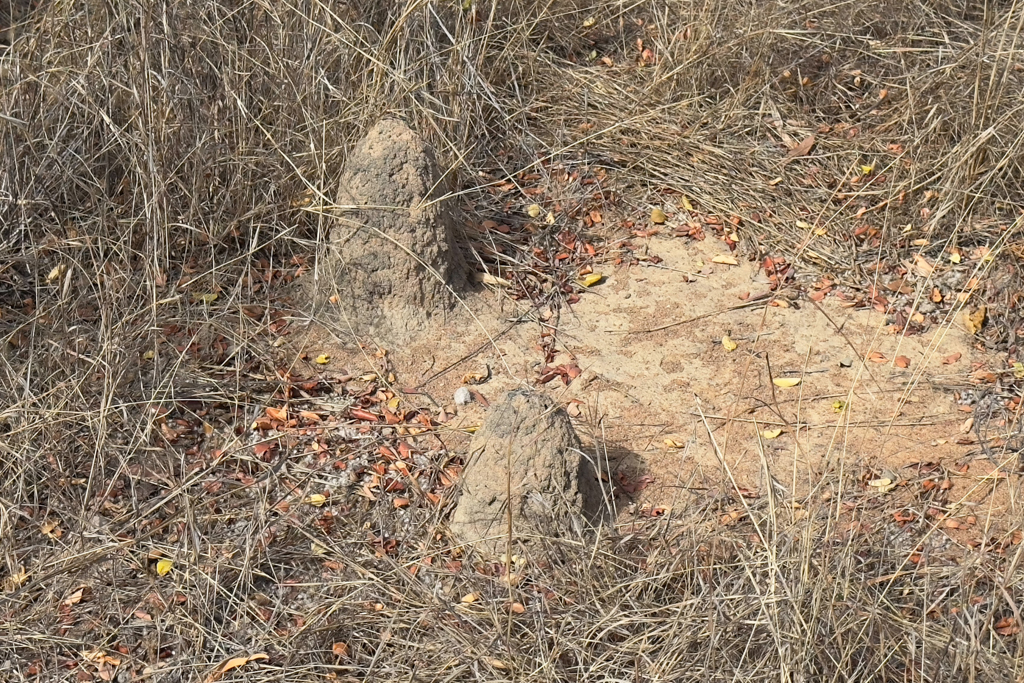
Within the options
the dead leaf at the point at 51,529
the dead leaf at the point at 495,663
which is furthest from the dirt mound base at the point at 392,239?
the dead leaf at the point at 495,663

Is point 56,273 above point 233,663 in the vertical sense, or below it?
above

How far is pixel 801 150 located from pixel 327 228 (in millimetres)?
1935

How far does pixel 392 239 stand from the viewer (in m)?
3.61

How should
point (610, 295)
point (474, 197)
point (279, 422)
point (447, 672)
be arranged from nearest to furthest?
point (447, 672)
point (279, 422)
point (610, 295)
point (474, 197)

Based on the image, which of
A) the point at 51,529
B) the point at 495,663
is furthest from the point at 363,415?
the point at 495,663

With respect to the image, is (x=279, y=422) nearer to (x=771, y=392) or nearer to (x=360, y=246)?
(x=360, y=246)

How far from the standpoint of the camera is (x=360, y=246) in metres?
3.67

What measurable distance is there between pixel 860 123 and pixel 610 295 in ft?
4.80

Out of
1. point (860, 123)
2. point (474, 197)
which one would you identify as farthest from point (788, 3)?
point (474, 197)

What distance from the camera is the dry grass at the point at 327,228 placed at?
8.43 ft

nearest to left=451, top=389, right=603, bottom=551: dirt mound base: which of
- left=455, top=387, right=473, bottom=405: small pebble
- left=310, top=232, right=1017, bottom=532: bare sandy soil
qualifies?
left=310, top=232, right=1017, bottom=532: bare sandy soil

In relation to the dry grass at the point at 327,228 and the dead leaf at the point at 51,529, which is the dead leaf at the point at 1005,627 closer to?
the dry grass at the point at 327,228

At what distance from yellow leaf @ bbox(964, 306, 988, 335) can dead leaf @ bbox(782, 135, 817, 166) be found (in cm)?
102

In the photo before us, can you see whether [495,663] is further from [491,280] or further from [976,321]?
[976,321]
